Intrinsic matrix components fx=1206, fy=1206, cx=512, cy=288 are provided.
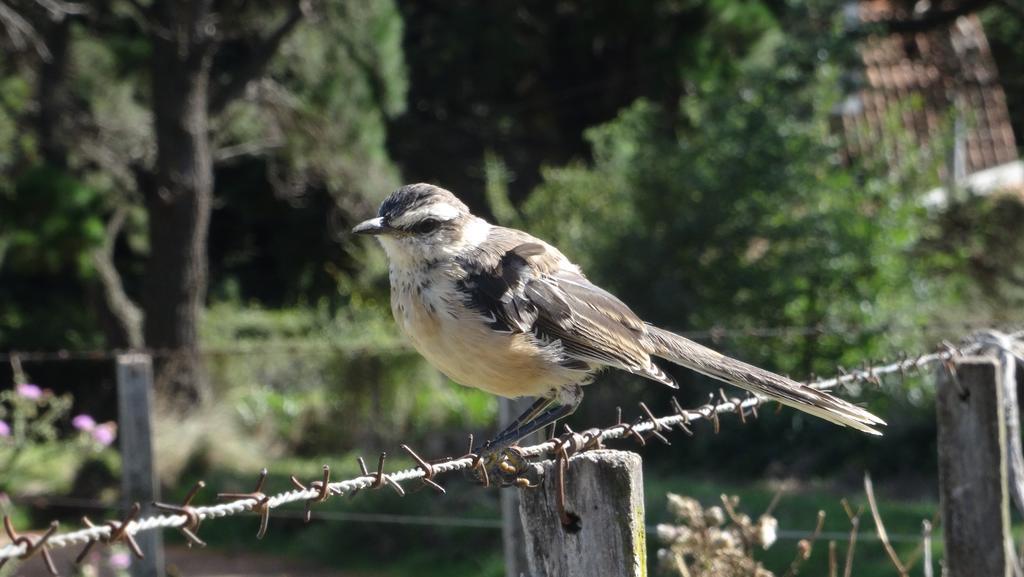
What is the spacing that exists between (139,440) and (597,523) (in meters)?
4.38

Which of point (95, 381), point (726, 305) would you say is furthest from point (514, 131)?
point (726, 305)

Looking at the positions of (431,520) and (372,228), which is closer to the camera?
(372,228)

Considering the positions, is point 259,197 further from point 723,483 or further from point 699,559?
point 699,559

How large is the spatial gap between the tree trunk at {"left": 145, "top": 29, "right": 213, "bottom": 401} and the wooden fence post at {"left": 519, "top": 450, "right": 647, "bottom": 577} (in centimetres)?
Result: 1059

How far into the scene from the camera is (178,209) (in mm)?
12836

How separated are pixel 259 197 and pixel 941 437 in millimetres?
17863

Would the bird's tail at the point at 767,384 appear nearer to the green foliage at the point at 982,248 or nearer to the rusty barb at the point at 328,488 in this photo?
the rusty barb at the point at 328,488

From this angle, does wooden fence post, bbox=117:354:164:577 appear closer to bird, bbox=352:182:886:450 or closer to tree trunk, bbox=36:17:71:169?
bird, bbox=352:182:886:450

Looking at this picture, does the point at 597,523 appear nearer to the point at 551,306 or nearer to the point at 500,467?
the point at 500,467

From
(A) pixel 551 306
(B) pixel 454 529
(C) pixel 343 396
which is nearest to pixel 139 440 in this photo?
(A) pixel 551 306

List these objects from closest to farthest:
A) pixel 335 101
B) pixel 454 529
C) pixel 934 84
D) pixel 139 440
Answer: pixel 139 440 → pixel 454 529 → pixel 335 101 → pixel 934 84

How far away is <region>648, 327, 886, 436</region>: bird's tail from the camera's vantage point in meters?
3.38

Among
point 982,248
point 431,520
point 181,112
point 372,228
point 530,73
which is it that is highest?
point 530,73

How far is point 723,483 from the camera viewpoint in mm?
10570
